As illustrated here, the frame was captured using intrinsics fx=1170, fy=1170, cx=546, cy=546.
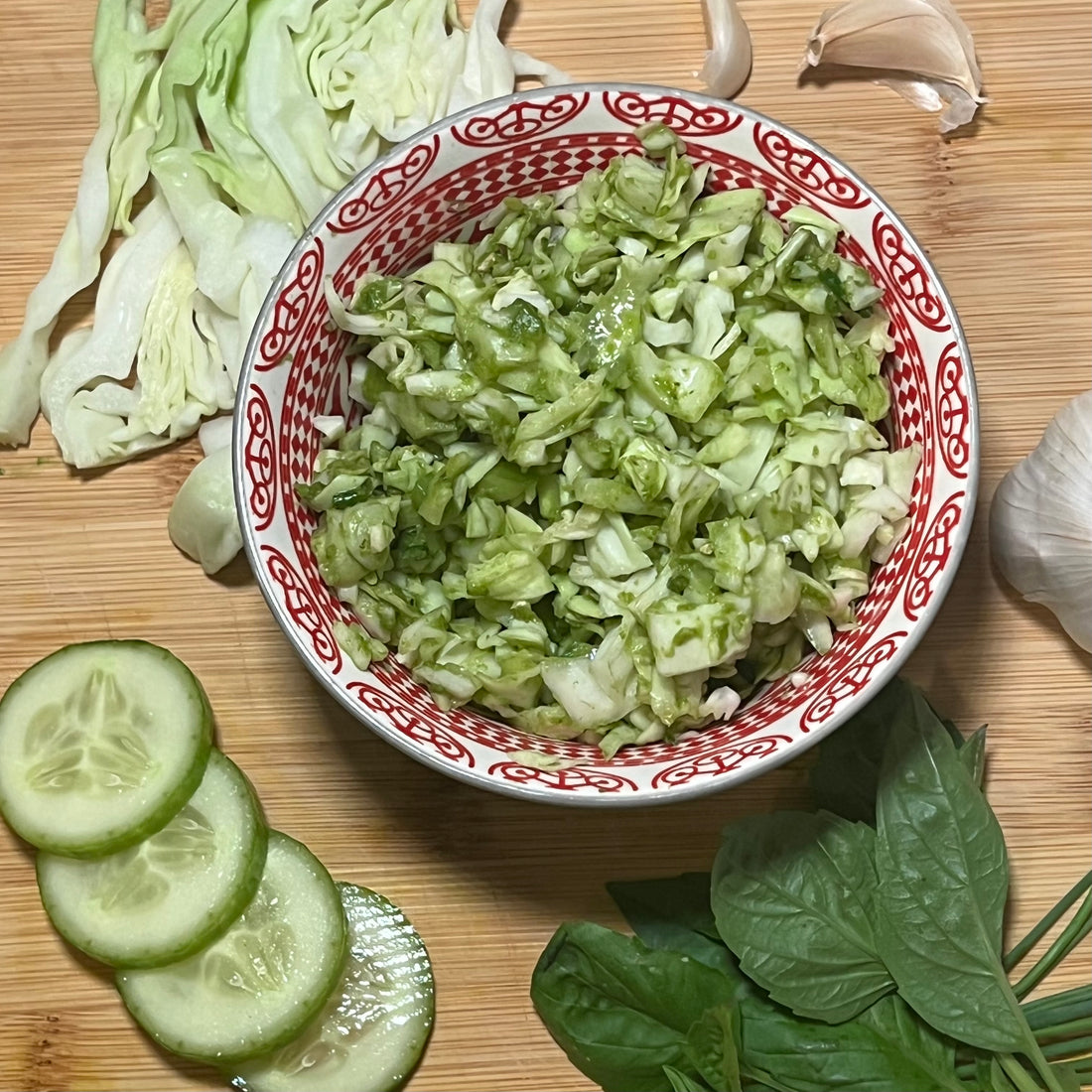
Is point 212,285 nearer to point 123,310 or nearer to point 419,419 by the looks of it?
point 123,310

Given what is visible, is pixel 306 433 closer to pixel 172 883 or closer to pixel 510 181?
pixel 510 181

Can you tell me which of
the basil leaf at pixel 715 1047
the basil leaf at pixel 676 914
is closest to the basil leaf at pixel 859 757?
the basil leaf at pixel 676 914

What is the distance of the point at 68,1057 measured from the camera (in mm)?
1734

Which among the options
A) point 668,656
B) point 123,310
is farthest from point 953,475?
point 123,310

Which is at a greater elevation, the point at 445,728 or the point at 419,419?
the point at 419,419

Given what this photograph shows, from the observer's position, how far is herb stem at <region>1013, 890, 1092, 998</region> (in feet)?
5.38

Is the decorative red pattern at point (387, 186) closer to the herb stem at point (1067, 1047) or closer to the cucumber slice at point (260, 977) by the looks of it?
the cucumber slice at point (260, 977)

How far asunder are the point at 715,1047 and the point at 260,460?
38.7 inches

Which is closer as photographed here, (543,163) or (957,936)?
(543,163)

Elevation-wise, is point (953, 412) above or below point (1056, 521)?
above

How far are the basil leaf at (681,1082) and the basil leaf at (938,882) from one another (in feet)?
1.01

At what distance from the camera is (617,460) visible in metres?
1.36

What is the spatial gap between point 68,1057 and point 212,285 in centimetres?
118

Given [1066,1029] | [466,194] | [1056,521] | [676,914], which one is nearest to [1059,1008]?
[1066,1029]
